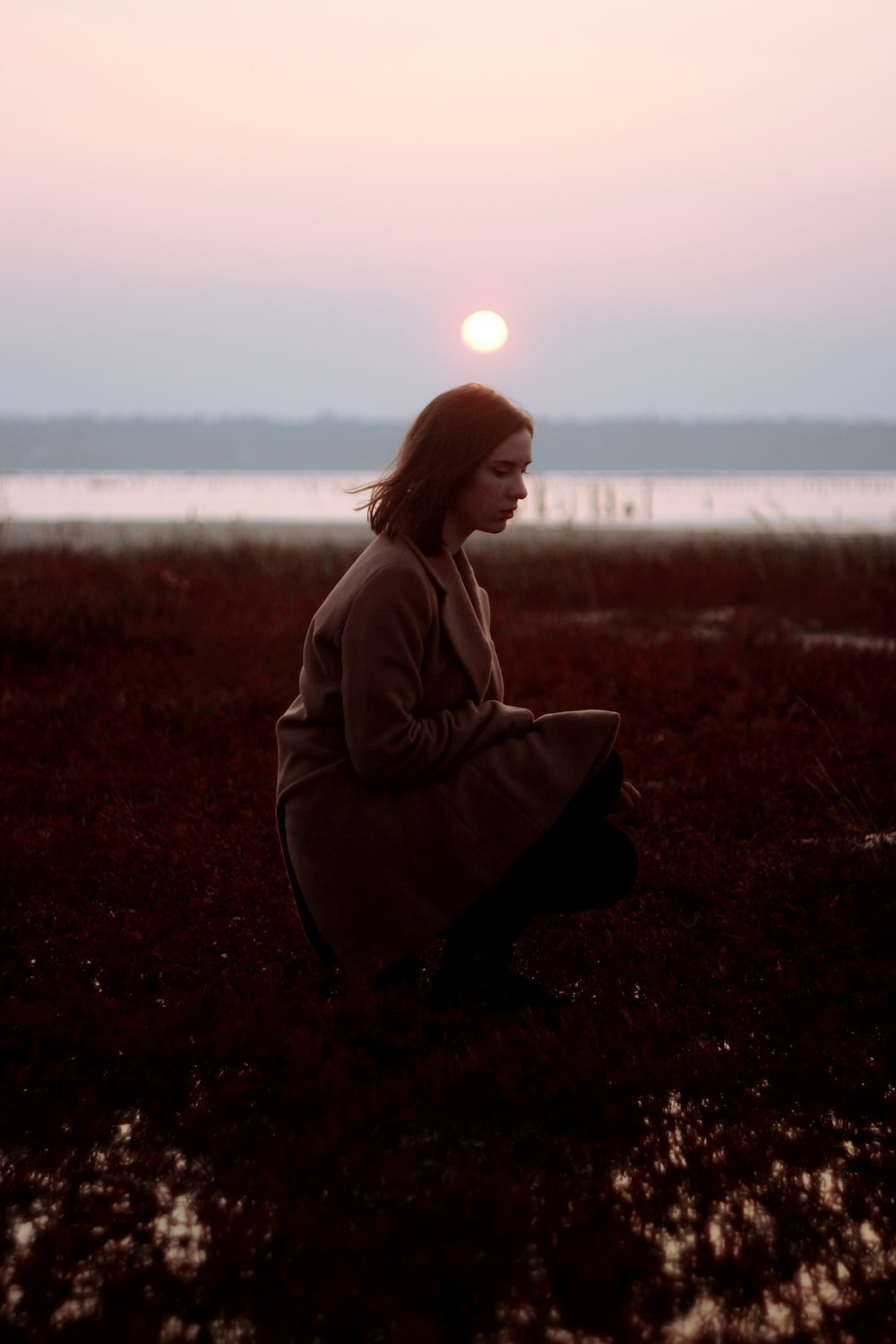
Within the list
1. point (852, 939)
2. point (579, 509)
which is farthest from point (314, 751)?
point (579, 509)

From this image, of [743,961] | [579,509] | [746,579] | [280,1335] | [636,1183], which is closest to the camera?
[280,1335]

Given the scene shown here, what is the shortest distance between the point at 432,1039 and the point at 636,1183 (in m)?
0.91

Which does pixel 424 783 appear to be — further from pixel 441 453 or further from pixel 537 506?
pixel 537 506

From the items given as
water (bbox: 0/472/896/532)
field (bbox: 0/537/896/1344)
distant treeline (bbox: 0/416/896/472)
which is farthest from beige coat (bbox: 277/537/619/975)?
distant treeline (bbox: 0/416/896/472)

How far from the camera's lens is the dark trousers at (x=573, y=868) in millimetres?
3475

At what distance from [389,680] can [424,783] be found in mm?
390

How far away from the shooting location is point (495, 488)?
3.37 m

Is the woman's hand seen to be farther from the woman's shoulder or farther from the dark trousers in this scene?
the woman's shoulder

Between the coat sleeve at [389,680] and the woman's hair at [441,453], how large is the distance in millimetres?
198

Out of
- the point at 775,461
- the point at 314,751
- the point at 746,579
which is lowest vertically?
the point at 775,461

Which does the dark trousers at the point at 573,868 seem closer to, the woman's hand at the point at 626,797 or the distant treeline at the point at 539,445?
the woman's hand at the point at 626,797

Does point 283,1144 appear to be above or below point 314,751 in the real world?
below

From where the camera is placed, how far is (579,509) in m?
42.7

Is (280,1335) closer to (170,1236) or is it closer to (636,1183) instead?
(170,1236)
